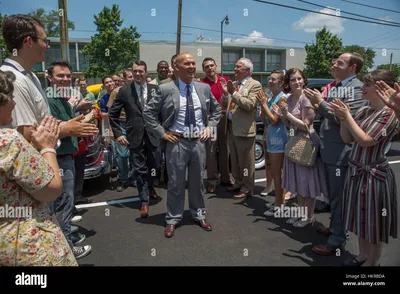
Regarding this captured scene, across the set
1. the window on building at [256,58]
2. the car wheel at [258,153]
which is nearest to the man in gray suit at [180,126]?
the car wheel at [258,153]

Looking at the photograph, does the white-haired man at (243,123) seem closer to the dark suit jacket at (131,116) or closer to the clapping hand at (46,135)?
the dark suit jacket at (131,116)

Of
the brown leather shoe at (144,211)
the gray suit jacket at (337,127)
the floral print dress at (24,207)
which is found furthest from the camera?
the brown leather shoe at (144,211)

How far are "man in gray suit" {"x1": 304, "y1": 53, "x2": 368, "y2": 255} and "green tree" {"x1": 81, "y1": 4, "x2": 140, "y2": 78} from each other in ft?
91.4

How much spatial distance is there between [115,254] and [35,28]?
226 cm

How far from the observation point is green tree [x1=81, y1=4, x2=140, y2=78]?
28.7 meters

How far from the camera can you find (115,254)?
3152mm

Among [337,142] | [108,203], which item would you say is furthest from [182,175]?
[337,142]

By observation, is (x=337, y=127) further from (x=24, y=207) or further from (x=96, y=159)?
(x=96, y=159)

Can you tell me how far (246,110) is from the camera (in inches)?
182

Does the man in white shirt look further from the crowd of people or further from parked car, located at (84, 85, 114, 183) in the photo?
parked car, located at (84, 85, 114, 183)

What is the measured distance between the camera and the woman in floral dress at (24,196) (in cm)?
137

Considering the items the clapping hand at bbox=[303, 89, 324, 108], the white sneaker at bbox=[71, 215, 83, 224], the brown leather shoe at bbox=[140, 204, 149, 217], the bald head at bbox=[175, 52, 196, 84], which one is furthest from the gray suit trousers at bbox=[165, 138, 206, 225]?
the clapping hand at bbox=[303, 89, 324, 108]
